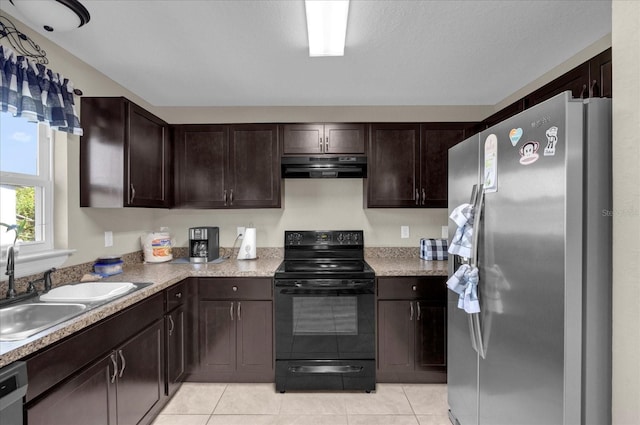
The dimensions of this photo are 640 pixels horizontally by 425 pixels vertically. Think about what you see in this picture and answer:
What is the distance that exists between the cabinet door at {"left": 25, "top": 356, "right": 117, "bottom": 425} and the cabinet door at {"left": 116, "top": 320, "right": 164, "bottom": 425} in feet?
0.24

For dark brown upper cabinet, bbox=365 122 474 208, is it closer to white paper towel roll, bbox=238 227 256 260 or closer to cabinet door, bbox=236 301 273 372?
white paper towel roll, bbox=238 227 256 260

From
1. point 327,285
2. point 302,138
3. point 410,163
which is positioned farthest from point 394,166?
point 327,285

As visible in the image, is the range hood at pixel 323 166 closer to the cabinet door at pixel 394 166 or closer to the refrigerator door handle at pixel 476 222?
the cabinet door at pixel 394 166

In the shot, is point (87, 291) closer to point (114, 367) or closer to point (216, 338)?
point (114, 367)

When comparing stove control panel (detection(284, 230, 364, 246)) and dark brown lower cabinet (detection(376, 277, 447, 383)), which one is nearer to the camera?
dark brown lower cabinet (detection(376, 277, 447, 383))

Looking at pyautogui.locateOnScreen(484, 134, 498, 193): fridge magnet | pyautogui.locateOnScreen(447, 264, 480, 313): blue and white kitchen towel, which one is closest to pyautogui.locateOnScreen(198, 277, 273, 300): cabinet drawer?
pyautogui.locateOnScreen(447, 264, 480, 313): blue and white kitchen towel

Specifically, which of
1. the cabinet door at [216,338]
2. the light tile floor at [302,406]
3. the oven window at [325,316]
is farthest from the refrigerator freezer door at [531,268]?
the cabinet door at [216,338]

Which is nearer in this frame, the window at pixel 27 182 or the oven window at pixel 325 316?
the window at pixel 27 182

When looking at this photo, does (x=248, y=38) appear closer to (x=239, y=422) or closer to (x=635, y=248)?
(x=635, y=248)

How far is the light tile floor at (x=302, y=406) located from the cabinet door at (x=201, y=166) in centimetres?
155

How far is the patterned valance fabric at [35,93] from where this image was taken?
5.04 ft

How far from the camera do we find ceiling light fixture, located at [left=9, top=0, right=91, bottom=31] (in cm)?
135

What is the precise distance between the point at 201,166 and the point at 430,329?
2.42 m

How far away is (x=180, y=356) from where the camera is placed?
2.29 meters
